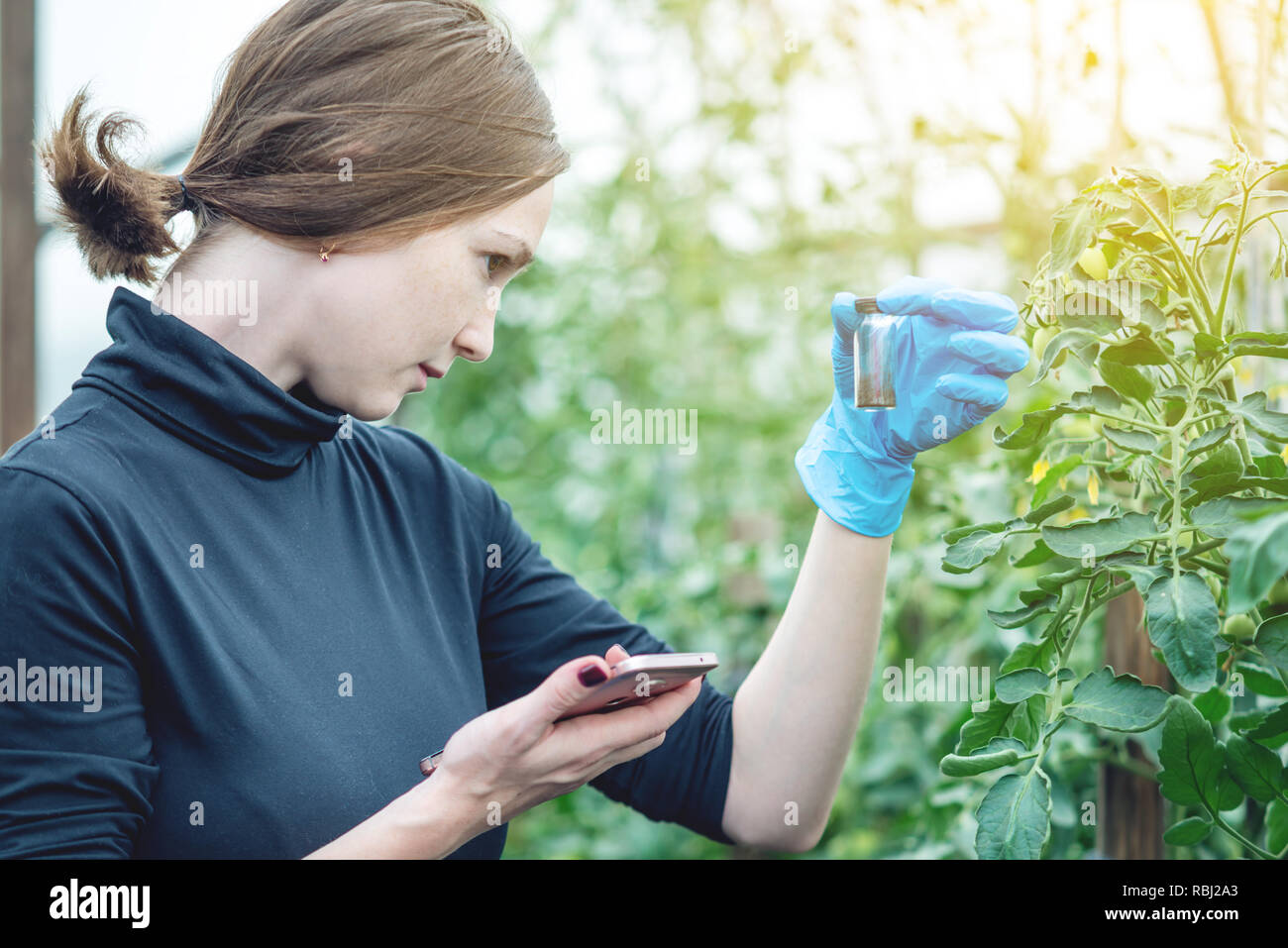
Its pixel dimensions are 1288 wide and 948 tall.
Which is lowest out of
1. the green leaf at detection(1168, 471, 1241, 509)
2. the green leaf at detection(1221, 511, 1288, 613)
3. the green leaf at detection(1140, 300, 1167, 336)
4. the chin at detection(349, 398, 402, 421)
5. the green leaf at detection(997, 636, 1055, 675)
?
the green leaf at detection(997, 636, 1055, 675)

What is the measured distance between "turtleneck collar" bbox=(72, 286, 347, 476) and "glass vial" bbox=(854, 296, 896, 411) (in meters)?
0.49

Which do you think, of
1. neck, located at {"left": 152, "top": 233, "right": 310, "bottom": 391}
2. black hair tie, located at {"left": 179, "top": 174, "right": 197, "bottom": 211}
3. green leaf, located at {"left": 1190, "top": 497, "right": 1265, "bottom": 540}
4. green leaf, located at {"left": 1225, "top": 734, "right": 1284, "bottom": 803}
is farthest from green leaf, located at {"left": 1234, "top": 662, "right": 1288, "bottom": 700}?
black hair tie, located at {"left": 179, "top": 174, "right": 197, "bottom": 211}

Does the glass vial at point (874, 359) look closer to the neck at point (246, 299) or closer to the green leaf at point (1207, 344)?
the green leaf at point (1207, 344)

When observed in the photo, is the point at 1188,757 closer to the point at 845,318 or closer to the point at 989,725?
the point at 989,725

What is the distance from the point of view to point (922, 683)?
1.55 metres

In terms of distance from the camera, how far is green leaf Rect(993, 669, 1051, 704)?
70 cm

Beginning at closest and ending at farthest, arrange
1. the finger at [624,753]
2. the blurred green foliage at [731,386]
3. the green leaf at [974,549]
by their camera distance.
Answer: the green leaf at [974,549]
the finger at [624,753]
the blurred green foliage at [731,386]

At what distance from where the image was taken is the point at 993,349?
84 cm

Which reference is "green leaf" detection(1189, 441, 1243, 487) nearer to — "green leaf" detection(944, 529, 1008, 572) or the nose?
"green leaf" detection(944, 529, 1008, 572)

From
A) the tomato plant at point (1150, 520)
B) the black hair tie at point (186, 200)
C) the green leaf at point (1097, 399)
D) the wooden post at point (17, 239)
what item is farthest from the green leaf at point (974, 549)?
the wooden post at point (17, 239)

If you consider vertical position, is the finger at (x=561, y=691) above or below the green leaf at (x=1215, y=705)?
above

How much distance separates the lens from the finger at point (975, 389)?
0.86 meters

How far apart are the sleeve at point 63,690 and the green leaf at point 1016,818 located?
0.59m

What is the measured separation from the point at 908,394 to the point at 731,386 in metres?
1.50
